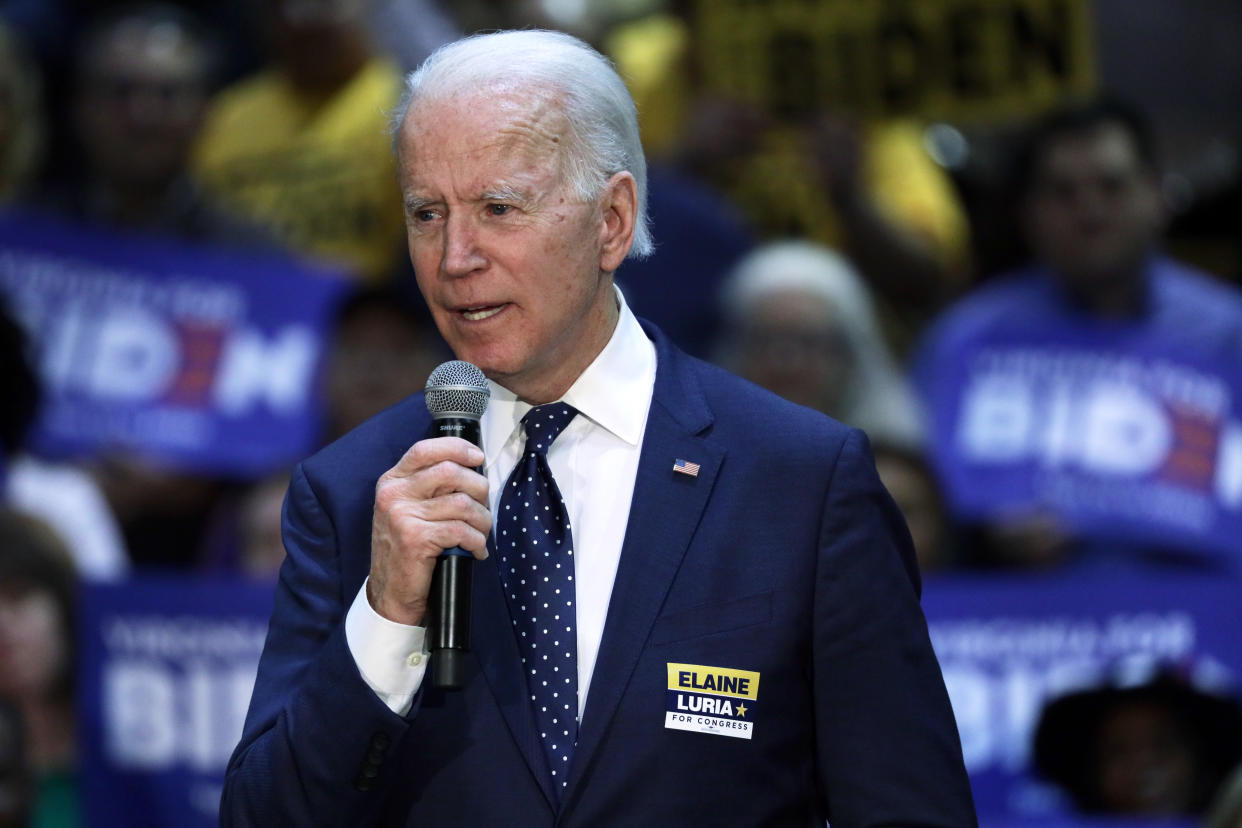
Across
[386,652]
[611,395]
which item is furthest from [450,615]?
[611,395]

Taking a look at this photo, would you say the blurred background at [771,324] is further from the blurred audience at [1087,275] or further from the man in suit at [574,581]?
the man in suit at [574,581]

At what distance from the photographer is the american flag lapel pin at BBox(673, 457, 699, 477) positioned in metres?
2.19

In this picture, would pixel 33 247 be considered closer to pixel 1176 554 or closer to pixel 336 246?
pixel 336 246

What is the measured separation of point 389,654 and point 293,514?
0.31m

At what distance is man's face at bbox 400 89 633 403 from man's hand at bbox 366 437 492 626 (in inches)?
8.4

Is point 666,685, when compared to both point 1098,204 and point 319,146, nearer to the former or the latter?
point 1098,204

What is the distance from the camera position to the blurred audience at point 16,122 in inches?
231

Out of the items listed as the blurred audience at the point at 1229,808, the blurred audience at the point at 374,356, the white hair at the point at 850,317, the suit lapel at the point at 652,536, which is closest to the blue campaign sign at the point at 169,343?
the blurred audience at the point at 374,356

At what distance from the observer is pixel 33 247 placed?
5.54 meters

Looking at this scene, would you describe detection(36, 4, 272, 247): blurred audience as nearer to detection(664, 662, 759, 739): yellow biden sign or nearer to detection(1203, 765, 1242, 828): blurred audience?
detection(1203, 765, 1242, 828): blurred audience

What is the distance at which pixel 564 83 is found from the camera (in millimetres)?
2143

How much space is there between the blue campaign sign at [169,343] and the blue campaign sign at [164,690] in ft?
2.62

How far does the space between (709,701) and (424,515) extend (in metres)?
0.40

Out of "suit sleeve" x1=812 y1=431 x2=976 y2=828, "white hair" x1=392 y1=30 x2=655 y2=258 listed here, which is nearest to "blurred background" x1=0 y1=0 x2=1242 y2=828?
"suit sleeve" x1=812 y1=431 x2=976 y2=828
